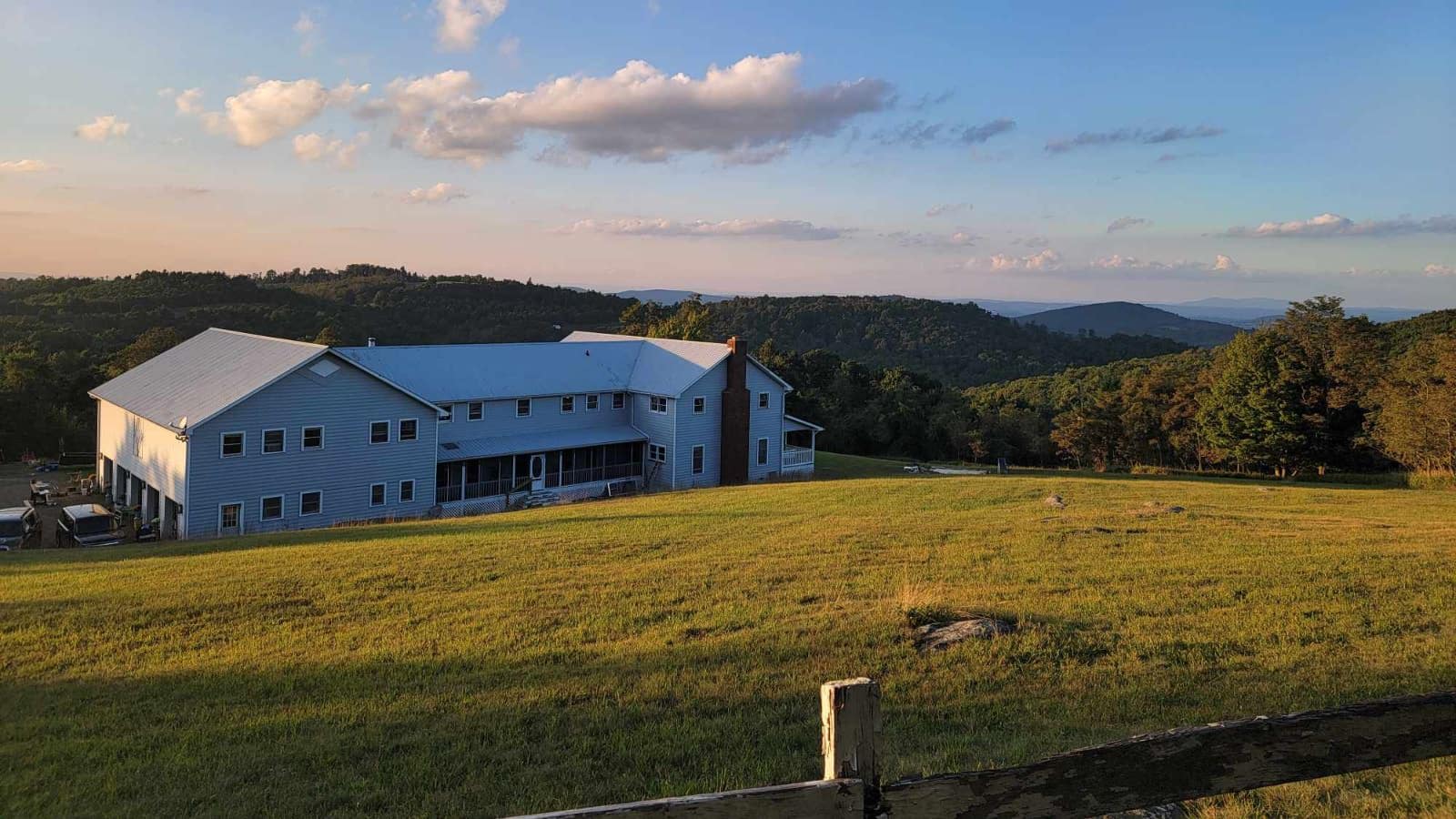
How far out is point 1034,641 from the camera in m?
9.08

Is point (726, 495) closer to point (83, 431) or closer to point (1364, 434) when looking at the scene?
point (83, 431)

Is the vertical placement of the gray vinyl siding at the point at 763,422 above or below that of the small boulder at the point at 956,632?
above

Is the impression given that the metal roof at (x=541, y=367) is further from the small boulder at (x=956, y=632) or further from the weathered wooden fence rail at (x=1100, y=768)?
the weathered wooden fence rail at (x=1100, y=768)

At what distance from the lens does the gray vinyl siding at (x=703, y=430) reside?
39312mm

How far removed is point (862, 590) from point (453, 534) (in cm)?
1133

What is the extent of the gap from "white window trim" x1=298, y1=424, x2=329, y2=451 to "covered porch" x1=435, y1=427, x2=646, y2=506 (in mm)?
4731

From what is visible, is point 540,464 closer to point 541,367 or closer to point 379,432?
point 541,367

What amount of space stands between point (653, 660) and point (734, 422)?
31.9 metres

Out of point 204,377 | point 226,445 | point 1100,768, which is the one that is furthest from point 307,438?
point 1100,768

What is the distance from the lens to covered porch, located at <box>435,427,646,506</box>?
1366 inches

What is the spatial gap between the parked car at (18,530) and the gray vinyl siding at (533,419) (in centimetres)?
1318

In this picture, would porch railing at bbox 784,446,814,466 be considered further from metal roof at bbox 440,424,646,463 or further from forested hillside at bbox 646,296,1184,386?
forested hillside at bbox 646,296,1184,386

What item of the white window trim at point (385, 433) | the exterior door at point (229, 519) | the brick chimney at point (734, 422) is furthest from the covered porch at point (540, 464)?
the exterior door at point (229, 519)

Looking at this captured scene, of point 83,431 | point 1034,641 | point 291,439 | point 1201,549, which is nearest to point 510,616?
point 1034,641
